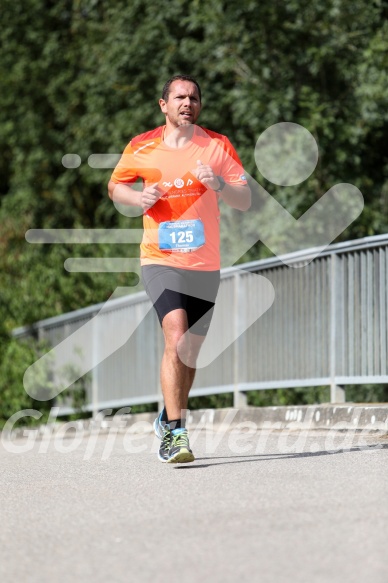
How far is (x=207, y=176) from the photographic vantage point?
7.32 metres

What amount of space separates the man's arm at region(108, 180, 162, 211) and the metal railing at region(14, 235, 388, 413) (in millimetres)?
2184

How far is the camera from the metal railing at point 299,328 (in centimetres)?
944

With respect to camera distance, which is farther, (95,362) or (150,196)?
(95,362)

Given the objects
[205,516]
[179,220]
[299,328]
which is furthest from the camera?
[299,328]

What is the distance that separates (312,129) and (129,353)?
3980 millimetres

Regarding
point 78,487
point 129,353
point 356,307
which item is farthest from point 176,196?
point 129,353

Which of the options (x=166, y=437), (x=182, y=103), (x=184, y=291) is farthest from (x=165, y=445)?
(x=182, y=103)

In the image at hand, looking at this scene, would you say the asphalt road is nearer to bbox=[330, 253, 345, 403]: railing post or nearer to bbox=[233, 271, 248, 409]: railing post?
bbox=[330, 253, 345, 403]: railing post

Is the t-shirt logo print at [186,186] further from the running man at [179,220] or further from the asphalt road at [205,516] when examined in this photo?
the asphalt road at [205,516]

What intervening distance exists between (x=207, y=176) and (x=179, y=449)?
4.80 ft

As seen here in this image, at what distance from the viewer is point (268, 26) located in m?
16.2

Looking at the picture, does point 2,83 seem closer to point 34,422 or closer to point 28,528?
point 34,422

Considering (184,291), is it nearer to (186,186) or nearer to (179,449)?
(186,186)

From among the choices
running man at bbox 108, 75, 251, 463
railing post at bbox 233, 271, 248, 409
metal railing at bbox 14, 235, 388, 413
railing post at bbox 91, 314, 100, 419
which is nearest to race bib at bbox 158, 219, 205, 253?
running man at bbox 108, 75, 251, 463
